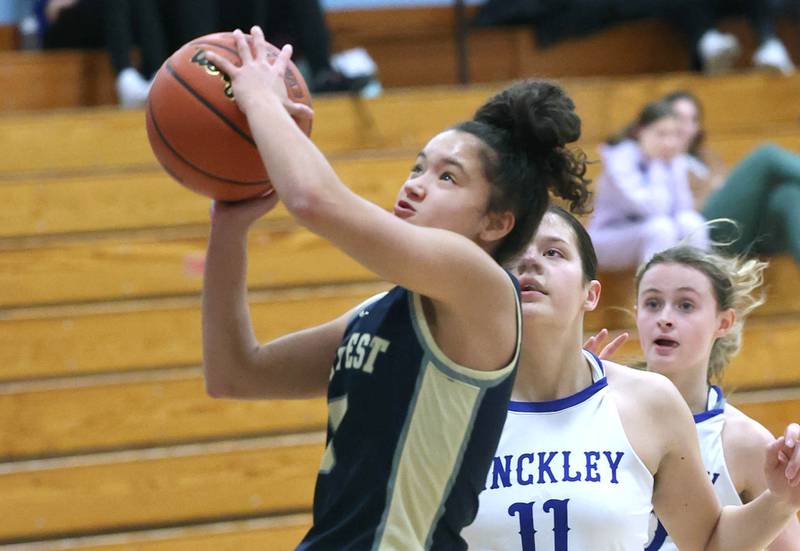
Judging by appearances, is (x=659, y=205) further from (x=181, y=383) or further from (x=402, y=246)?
(x=402, y=246)

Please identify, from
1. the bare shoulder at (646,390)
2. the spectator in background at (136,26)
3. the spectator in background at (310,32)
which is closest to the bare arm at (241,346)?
the bare shoulder at (646,390)

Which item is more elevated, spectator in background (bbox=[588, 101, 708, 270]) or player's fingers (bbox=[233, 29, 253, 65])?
player's fingers (bbox=[233, 29, 253, 65])

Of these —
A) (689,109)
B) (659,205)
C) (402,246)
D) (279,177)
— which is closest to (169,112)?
(279,177)

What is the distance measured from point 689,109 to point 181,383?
88.5 inches

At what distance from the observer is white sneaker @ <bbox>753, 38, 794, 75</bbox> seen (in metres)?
5.55

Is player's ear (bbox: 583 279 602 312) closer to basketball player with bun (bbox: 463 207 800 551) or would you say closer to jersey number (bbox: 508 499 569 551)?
basketball player with bun (bbox: 463 207 800 551)

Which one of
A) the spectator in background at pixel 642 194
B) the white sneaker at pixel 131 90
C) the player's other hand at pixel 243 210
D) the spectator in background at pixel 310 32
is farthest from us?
the spectator in background at pixel 310 32

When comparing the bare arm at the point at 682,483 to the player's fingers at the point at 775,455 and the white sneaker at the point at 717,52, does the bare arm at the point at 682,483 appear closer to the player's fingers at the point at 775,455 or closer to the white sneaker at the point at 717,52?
the player's fingers at the point at 775,455

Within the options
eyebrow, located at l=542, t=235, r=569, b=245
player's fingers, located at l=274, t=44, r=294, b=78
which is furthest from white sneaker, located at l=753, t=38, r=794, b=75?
player's fingers, located at l=274, t=44, r=294, b=78

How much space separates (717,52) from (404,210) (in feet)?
13.9

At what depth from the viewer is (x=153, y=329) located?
13.8 ft

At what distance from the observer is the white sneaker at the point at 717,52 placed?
5617 mm

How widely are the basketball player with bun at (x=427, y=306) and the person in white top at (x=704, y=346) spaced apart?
33.6 inches

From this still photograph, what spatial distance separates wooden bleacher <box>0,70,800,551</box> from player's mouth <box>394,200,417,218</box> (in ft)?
7.47
